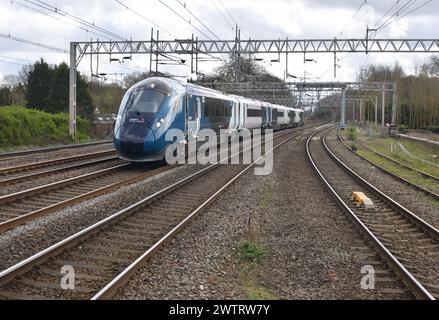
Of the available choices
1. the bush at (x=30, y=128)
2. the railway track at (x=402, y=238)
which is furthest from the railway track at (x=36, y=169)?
the bush at (x=30, y=128)

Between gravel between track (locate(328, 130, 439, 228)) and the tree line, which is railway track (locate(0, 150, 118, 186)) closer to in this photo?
gravel between track (locate(328, 130, 439, 228))

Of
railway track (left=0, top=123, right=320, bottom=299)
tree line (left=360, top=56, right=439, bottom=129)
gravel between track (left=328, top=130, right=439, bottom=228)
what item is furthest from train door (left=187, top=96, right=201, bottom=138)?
tree line (left=360, top=56, right=439, bottom=129)

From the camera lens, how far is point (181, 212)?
10812 millimetres

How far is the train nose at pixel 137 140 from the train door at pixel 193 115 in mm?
3267

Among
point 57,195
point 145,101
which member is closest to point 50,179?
point 57,195

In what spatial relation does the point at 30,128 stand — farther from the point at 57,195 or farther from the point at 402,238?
the point at 402,238

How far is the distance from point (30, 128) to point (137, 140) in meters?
17.9

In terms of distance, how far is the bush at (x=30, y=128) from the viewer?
29672 mm

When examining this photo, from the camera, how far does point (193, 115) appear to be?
21.2 metres

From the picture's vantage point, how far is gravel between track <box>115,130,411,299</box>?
20.4 feet

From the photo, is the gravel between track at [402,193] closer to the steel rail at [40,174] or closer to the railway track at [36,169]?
the steel rail at [40,174]

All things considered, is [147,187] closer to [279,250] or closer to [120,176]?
[120,176]

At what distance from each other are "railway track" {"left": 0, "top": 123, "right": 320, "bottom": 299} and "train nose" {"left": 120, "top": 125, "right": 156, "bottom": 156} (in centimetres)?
484
